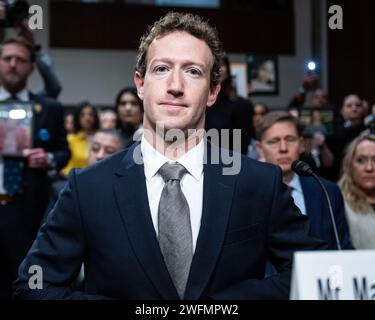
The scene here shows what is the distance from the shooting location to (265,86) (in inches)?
326

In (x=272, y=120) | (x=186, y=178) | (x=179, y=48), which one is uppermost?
(x=179, y=48)

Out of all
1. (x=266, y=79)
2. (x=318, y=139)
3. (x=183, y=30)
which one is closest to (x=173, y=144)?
(x=183, y=30)

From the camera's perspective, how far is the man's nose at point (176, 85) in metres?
1.51

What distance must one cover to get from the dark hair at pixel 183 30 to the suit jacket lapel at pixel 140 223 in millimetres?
255

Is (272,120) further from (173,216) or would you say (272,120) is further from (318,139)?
(173,216)

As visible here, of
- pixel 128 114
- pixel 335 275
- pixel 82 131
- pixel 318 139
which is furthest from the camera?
pixel 82 131

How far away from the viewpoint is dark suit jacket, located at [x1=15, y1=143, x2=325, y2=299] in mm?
1489

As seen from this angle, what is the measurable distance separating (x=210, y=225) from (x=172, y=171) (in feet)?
0.50

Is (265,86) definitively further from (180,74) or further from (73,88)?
(180,74)

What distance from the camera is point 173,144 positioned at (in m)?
1.59

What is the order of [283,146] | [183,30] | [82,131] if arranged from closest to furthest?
[183,30] < [283,146] < [82,131]

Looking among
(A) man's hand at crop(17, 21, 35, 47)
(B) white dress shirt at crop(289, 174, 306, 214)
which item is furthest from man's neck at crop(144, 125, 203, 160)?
(A) man's hand at crop(17, 21, 35, 47)

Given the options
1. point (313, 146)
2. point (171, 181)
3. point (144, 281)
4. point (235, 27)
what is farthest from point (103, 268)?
point (235, 27)
